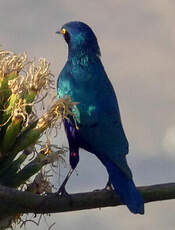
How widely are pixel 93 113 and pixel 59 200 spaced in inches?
90.3

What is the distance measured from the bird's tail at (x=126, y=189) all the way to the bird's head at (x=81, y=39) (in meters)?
2.13

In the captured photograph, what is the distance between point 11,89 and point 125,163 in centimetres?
174

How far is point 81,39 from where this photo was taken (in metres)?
7.62

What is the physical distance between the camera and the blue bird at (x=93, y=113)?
5906 mm

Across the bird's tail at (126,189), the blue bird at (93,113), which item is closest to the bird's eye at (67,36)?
the blue bird at (93,113)

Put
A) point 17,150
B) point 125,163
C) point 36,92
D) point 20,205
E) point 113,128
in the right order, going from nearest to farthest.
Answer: point 20,205
point 17,150
point 36,92
point 125,163
point 113,128

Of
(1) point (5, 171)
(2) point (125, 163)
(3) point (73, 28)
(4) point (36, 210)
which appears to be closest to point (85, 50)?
(3) point (73, 28)

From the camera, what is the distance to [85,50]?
7.62 m

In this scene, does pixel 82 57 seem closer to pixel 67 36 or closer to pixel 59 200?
pixel 67 36

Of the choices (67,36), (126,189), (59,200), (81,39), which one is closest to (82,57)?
(81,39)

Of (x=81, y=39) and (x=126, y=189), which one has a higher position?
(x=81, y=39)

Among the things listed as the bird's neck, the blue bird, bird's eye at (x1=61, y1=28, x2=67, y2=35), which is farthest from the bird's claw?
bird's eye at (x1=61, y1=28, x2=67, y2=35)

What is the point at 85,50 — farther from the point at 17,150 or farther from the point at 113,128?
the point at 17,150

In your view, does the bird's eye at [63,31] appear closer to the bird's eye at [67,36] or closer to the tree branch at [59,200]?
the bird's eye at [67,36]
